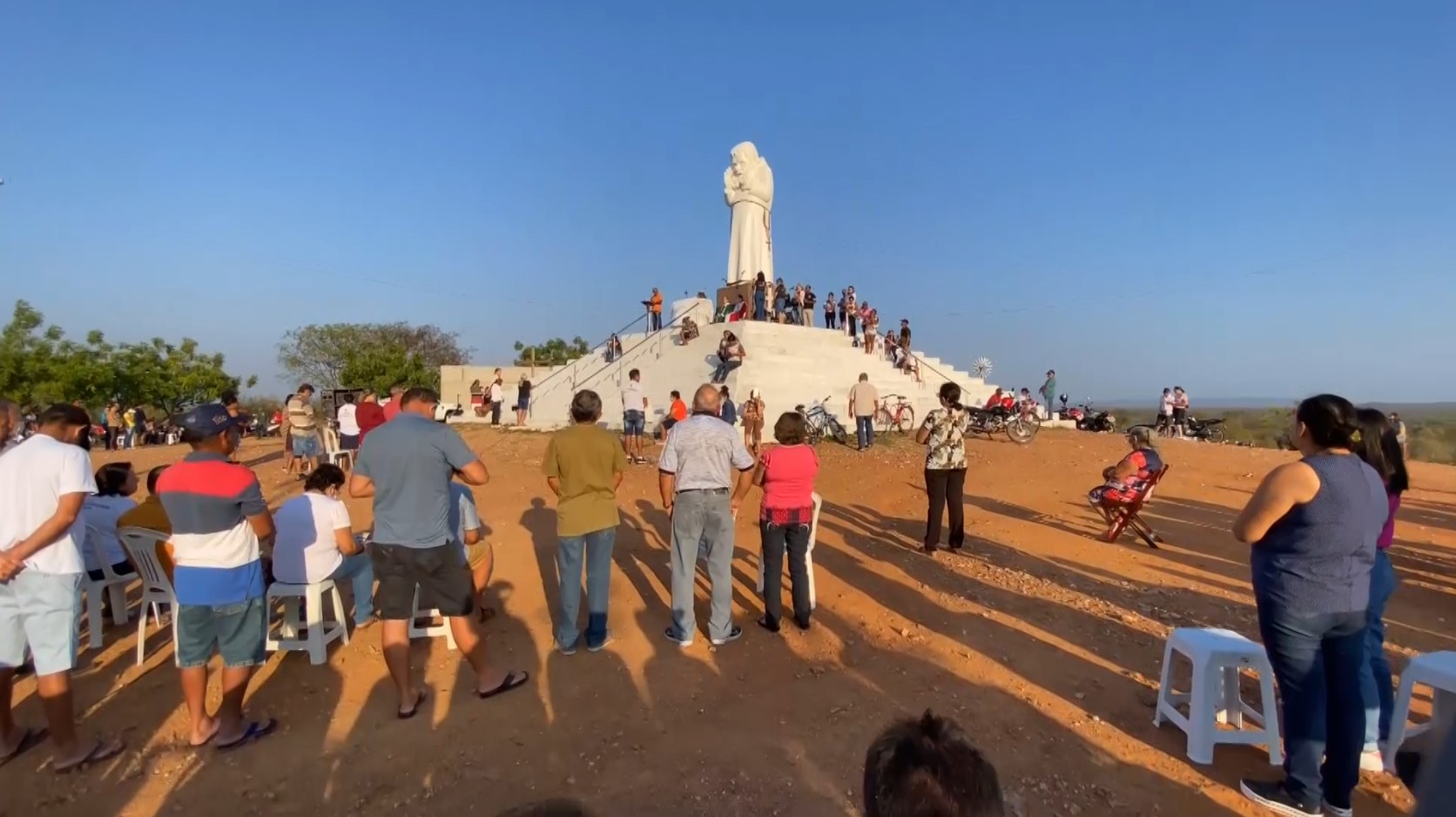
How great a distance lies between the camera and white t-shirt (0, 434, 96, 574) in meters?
3.09

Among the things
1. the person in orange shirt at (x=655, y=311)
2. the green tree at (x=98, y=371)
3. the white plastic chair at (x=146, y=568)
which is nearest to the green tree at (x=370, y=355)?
the green tree at (x=98, y=371)

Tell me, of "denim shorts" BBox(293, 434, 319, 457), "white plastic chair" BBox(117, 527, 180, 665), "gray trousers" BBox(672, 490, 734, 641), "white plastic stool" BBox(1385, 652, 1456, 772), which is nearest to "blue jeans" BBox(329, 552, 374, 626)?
"white plastic chair" BBox(117, 527, 180, 665)

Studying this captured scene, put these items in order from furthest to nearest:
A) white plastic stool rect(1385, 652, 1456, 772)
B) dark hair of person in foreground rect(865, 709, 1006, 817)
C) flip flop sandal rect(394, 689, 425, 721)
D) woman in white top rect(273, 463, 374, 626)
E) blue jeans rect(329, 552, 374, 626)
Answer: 1. blue jeans rect(329, 552, 374, 626)
2. woman in white top rect(273, 463, 374, 626)
3. flip flop sandal rect(394, 689, 425, 721)
4. white plastic stool rect(1385, 652, 1456, 772)
5. dark hair of person in foreground rect(865, 709, 1006, 817)

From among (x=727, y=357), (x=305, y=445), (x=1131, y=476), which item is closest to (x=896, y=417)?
(x=727, y=357)

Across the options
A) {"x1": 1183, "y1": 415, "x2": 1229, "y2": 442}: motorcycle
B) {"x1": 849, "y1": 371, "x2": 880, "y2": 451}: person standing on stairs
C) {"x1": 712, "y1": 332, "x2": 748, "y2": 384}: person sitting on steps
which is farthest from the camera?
{"x1": 1183, "y1": 415, "x2": 1229, "y2": 442}: motorcycle

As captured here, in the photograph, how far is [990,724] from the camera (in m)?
3.61

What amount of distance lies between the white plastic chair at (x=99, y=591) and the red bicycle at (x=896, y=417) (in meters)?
14.0

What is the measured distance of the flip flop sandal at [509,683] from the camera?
12.9ft

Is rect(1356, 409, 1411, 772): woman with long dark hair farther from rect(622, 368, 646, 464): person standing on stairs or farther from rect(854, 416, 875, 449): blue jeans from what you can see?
rect(854, 416, 875, 449): blue jeans

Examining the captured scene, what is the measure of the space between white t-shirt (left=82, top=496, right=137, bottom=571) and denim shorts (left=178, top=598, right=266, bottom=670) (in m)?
2.16

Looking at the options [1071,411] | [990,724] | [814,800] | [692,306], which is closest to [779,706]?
[814,800]

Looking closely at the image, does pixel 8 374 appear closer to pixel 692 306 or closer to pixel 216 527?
pixel 692 306

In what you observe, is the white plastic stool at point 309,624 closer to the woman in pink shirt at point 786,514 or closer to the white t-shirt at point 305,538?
the white t-shirt at point 305,538

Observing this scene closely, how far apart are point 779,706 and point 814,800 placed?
0.84 metres
